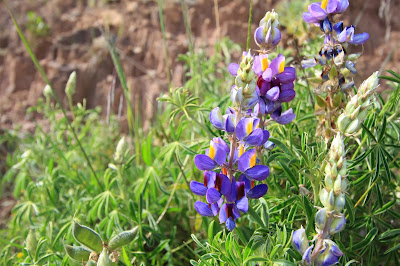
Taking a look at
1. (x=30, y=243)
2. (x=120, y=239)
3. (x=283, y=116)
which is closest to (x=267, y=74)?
(x=283, y=116)

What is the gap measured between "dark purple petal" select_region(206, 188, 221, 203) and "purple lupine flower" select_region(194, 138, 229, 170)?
7 centimetres

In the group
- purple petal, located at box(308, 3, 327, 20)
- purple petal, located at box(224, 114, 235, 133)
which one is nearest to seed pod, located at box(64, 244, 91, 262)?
purple petal, located at box(224, 114, 235, 133)

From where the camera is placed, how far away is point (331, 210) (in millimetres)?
1094

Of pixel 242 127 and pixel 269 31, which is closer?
pixel 242 127

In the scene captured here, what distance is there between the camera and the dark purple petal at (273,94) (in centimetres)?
132

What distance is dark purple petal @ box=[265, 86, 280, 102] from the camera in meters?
1.32

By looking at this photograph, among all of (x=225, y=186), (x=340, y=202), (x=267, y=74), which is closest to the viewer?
(x=340, y=202)

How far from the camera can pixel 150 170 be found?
6.58 feet

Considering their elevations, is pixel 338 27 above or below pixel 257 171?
above

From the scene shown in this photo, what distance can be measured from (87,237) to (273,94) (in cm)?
78

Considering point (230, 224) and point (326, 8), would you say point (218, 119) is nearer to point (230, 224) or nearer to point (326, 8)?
point (230, 224)

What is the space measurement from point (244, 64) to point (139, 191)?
1040mm

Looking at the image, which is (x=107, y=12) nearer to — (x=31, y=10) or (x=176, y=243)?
(x=31, y=10)

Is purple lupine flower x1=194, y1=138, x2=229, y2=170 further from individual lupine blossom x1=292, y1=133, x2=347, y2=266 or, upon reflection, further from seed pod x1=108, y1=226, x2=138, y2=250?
seed pod x1=108, y1=226, x2=138, y2=250
